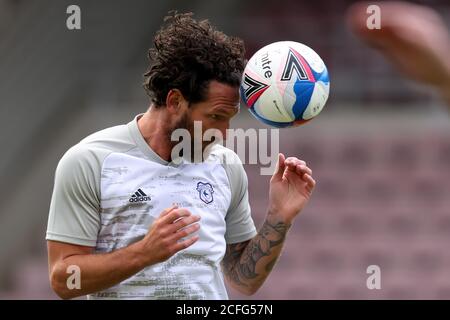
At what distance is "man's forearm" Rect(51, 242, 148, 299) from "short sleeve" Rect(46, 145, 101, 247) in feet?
0.31

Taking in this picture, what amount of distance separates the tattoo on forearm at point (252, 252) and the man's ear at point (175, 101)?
2.02 feet

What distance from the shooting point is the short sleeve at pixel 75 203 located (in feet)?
10.7

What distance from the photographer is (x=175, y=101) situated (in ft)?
11.6

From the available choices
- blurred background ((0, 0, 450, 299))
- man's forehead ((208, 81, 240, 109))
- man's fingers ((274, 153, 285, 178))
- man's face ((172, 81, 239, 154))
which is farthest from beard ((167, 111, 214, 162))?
blurred background ((0, 0, 450, 299))

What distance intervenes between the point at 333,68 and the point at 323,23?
0.66 m

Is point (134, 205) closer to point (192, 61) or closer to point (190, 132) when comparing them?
point (190, 132)

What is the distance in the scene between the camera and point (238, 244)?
12.5 ft

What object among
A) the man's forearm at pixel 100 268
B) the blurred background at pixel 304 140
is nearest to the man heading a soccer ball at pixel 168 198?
the man's forearm at pixel 100 268

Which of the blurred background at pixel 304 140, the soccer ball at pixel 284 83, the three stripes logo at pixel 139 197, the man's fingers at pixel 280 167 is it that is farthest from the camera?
the blurred background at pixel 304 140

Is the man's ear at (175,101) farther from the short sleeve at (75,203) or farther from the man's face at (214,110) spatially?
the short sleeve at (75,203)

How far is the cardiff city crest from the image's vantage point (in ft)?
11.4

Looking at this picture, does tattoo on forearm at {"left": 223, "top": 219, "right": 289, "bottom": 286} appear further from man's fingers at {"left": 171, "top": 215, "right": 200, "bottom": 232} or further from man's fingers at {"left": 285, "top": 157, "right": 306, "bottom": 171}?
man's fingers at {"left": 171, "top": 215, "right": 200, "bottom": 232}

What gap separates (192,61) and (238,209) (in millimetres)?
685
